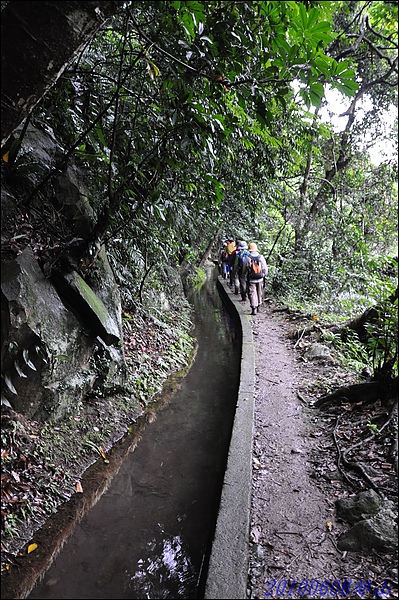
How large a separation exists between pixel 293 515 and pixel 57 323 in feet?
10.00

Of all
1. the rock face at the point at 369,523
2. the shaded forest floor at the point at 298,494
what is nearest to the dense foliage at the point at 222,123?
the shaded forest floor at the point at 298,494

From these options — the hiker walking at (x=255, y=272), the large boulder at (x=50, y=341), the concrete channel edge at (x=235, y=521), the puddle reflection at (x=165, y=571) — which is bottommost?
the puddle reflection at (x=165, y=571)

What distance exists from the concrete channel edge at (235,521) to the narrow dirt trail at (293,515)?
0.07 metres

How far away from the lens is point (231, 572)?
2.77 m

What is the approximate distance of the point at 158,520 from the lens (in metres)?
3.72

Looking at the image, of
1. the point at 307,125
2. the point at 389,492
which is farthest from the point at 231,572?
the point at 307,125

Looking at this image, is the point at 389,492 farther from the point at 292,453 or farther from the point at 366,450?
the point at 292,453

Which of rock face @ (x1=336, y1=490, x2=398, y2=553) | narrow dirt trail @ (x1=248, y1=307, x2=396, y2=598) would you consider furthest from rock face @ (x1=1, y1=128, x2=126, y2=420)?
rock face @ (x1=336, y1=490, x2=398, y2=553)

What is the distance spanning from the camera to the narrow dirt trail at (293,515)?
2.66 m

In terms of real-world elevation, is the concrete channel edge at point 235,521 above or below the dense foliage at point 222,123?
below

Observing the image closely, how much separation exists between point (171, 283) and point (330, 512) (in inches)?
350

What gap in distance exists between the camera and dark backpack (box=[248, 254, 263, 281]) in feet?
35.2

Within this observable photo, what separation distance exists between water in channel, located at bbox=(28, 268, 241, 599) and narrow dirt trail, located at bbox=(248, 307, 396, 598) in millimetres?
468

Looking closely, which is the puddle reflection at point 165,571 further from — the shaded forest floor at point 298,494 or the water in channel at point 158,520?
the shaded forest floor at point 298,494
